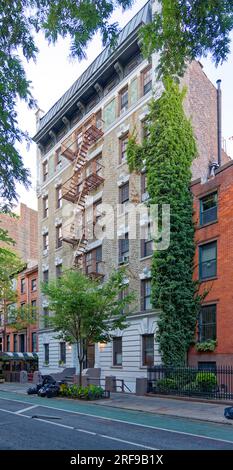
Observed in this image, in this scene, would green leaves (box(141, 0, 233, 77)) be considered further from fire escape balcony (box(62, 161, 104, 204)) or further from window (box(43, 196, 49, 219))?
window (box(43, 196, 49, 219))

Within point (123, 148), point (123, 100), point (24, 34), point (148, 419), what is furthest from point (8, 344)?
point (24, 34)

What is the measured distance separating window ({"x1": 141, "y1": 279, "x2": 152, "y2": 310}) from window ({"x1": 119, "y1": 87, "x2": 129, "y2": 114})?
11.7 meters

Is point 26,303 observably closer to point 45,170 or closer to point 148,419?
point 45,170

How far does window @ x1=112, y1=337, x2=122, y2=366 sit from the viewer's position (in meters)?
32.7

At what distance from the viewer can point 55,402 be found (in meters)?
24.2

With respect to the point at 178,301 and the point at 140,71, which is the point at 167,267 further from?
the point at 140,71


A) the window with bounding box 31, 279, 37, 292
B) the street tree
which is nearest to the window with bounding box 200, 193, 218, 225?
the street tree

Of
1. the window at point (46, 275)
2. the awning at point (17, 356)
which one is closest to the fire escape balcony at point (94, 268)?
the window at point (46, 275)

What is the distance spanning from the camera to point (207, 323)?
27.3 metres

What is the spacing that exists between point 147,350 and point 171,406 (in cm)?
843
